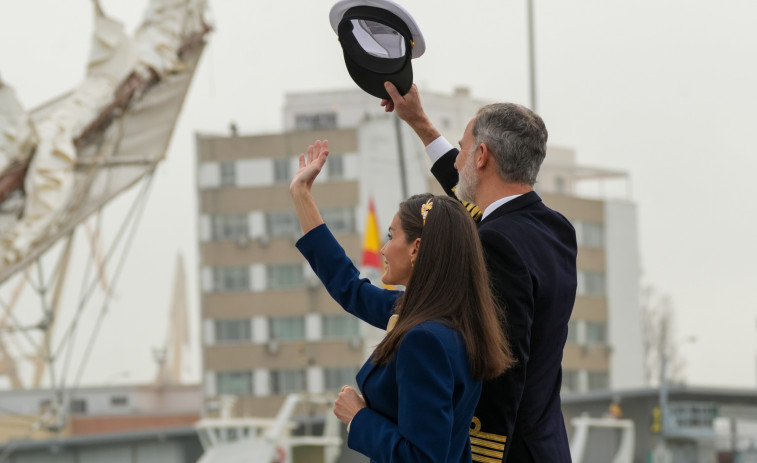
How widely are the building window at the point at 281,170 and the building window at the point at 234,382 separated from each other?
34.6 ft

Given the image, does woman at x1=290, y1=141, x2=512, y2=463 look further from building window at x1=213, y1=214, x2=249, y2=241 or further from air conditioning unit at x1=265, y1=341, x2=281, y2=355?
building window at x1=213, y1=214, x2=249, y2=241

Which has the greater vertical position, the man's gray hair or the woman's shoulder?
the man's gray hair

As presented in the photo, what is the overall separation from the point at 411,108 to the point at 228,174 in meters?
72.7

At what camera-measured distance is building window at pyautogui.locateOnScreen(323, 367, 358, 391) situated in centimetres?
7469

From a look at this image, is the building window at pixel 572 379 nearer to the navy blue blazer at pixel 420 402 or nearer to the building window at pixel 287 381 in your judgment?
the building window at pixel 287 381

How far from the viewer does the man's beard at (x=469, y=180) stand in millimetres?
3609

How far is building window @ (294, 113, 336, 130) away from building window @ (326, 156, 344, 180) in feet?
16.2

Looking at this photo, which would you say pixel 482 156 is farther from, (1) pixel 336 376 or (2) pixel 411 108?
(1) pixel 336 376

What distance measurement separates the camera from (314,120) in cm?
8006

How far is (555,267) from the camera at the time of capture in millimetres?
3568

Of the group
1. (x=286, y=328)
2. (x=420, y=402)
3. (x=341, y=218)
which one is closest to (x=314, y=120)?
(x=341, y=218)

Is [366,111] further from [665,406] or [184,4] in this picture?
[184,4]

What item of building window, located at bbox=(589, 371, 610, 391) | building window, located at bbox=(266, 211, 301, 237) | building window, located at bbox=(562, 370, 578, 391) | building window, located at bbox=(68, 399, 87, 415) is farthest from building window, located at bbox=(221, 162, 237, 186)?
building window, located at bbox=(589, 371, 610, 391)

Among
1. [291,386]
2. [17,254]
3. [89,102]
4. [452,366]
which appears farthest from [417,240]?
[291,386]
